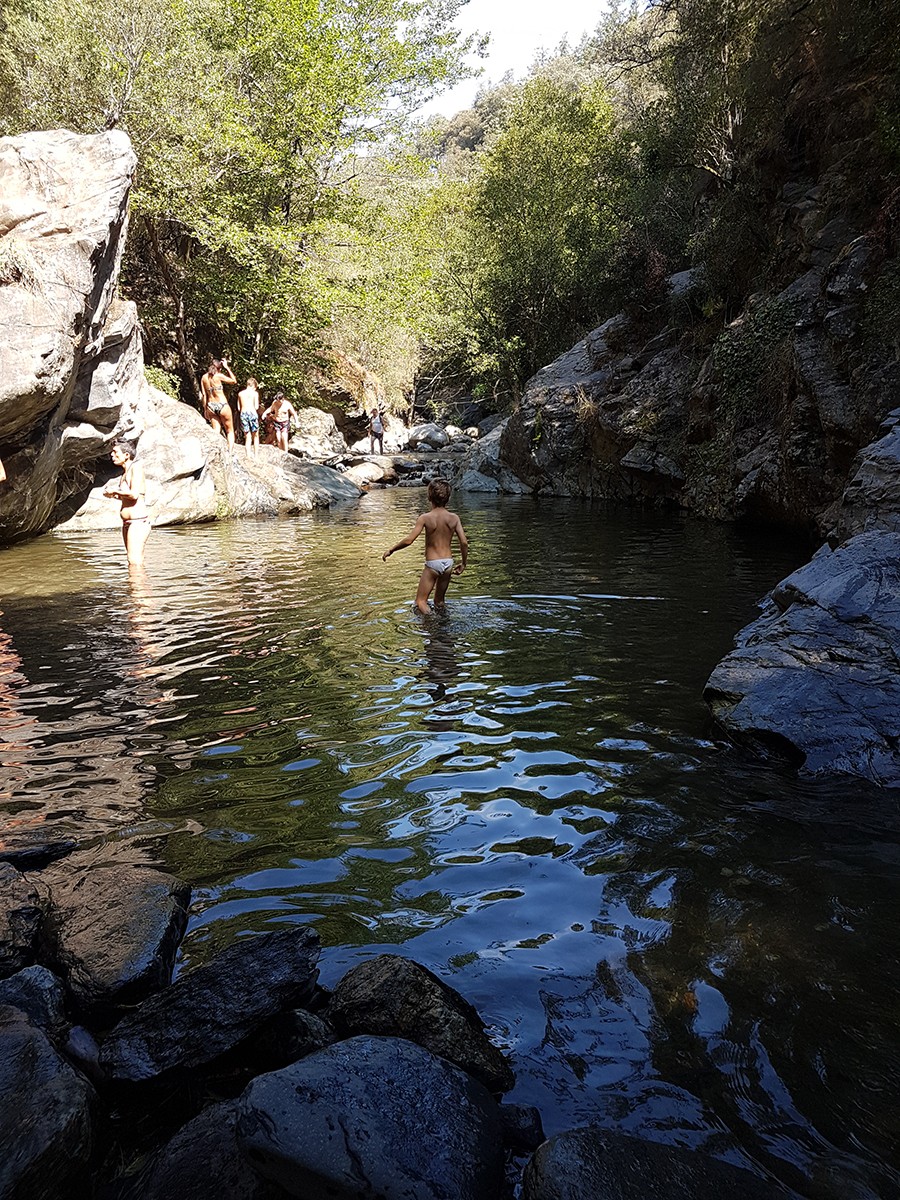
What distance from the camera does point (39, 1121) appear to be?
83.1 inches

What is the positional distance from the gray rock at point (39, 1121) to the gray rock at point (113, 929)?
455mm

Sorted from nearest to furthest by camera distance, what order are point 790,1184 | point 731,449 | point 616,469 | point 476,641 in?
1. point 790,1184
2. point 476,641
3. point 731,449
4. point 616,469

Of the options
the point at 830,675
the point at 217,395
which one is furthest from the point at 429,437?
the point at 830,675

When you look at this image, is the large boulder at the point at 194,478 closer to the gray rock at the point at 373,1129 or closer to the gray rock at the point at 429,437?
the gray rock at the point at 429,437

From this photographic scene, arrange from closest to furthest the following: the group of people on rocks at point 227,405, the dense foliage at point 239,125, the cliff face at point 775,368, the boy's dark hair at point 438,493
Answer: the boy's dark hair at point 438,493
the cliff face at point 775,368
the dense foliage at point 239,125
the group of people on rocks at point 227,405

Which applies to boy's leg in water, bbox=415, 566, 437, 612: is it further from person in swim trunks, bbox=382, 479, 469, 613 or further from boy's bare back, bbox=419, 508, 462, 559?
boy's bare back, bbox=419, 508, 462, 559

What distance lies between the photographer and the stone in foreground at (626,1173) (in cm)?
194

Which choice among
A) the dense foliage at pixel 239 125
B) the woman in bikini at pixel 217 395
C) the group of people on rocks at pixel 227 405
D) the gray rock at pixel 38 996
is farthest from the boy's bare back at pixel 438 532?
the dense foliage at pixel 239 125

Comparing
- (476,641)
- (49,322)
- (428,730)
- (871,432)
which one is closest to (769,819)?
(428,730)

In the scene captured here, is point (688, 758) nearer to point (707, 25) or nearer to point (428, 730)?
point (428, 730)

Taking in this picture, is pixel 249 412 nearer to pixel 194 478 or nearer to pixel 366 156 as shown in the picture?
pixel 194 478

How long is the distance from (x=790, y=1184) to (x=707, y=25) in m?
23.0

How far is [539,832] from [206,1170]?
239 cm

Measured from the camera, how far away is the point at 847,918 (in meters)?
3.29
